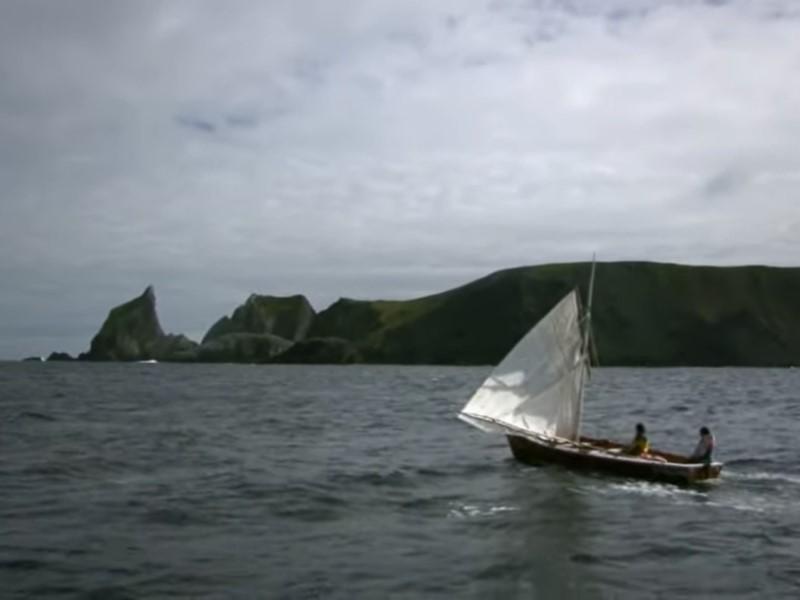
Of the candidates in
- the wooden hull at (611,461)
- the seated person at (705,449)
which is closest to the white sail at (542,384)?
the wooden hull at (611,461)

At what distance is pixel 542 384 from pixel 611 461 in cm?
438

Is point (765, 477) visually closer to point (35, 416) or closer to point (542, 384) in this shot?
point (542, 384)

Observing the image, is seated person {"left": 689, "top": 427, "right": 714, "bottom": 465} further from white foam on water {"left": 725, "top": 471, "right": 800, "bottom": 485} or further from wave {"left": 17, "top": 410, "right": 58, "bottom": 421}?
wave {"left": 17, "top": 410, "right": 58, "bottom": 421}

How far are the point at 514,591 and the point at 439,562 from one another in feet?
8.36

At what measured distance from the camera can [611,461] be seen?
34312 mm

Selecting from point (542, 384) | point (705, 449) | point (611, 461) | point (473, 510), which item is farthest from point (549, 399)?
point (473, 510)

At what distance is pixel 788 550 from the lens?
23.5 m

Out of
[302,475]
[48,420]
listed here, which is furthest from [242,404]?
[302,475]

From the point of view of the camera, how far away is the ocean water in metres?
20.2

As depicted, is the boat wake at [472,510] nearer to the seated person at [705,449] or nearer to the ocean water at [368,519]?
the ocean water at [368,519]

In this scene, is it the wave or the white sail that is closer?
the white sail

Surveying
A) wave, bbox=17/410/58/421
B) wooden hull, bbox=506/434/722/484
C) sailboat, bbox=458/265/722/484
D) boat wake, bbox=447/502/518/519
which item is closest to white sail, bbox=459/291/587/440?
sailboat, bbox=458/265/722/484

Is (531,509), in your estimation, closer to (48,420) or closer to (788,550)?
(788,550)

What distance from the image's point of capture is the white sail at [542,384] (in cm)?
3650
